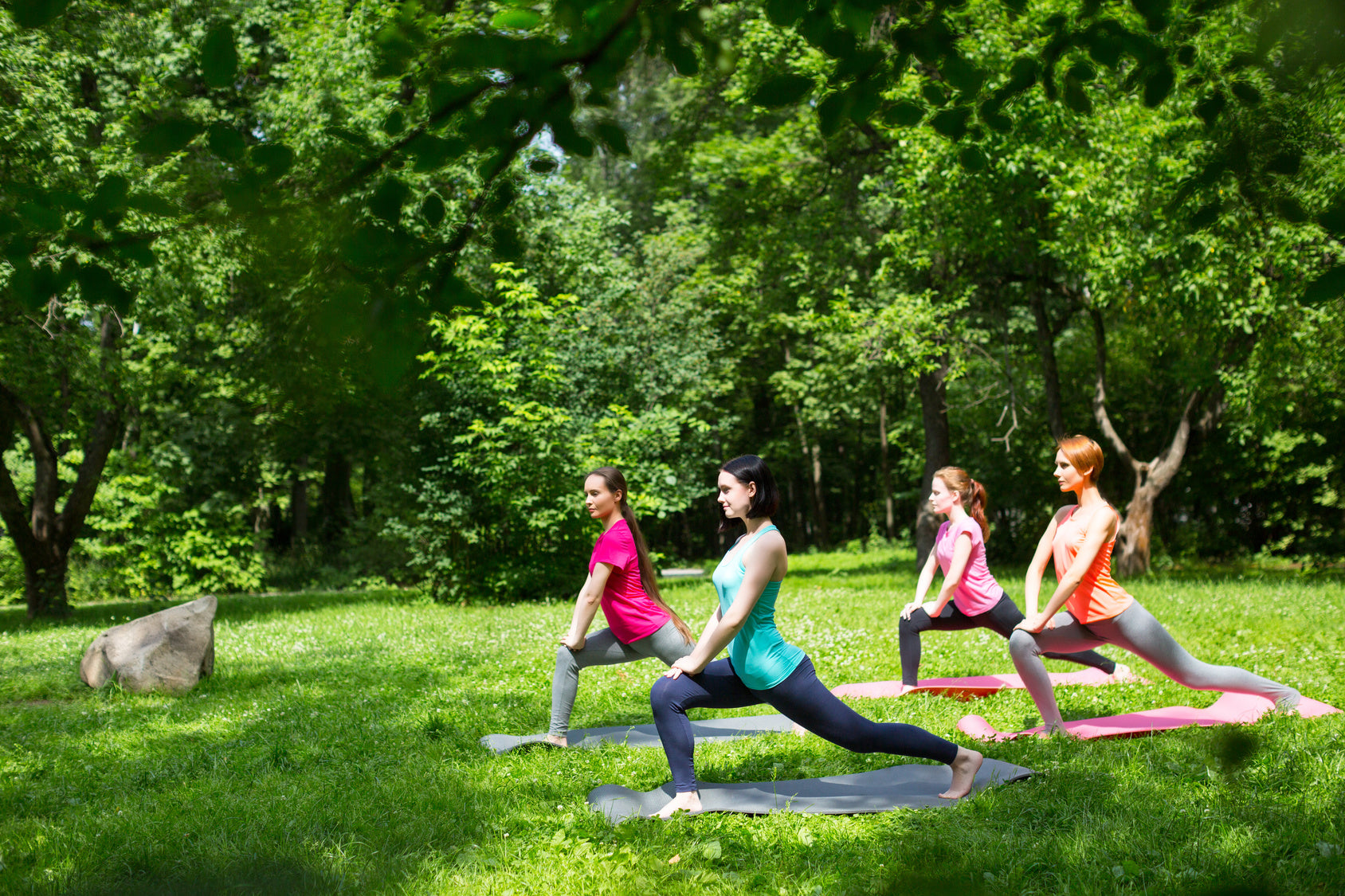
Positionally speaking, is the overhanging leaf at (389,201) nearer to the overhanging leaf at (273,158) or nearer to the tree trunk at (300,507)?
the overhanging leaf at (273,158)

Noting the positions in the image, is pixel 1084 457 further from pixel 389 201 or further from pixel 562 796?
pixel 389 201

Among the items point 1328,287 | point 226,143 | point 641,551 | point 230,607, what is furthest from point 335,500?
point 1328,287

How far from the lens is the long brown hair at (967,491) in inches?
306

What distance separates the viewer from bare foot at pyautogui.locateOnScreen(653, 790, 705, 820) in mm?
4984

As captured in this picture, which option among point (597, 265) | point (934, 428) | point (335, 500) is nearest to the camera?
point (934, 428)

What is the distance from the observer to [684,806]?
16.5 ft

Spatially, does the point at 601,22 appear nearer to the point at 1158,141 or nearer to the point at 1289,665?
the point at 1289,665

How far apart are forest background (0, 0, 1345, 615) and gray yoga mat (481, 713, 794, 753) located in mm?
2638

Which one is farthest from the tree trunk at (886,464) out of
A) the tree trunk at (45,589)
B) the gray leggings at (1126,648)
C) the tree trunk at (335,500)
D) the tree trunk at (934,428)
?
the gray leggings at (1126,648)

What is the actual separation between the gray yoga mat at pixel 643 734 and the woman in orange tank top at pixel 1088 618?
6.17 ft

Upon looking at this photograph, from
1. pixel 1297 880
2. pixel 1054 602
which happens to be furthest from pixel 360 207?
pixel 1054 602

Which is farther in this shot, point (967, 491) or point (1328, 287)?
point (967, 491)

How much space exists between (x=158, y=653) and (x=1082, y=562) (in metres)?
8.30

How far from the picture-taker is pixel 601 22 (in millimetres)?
2861
